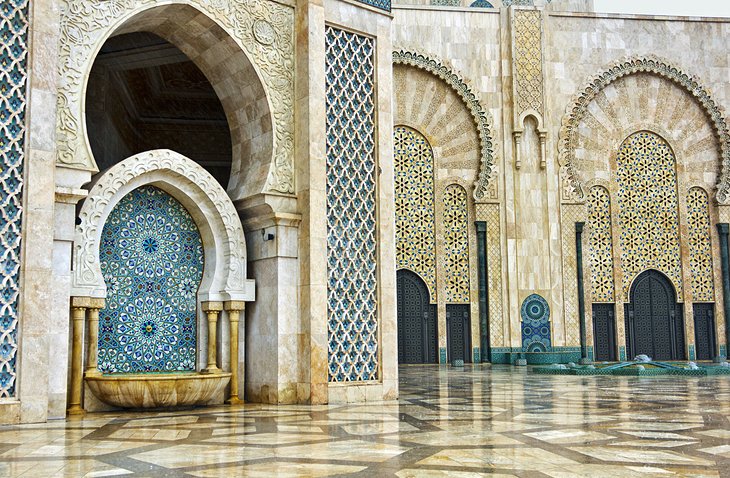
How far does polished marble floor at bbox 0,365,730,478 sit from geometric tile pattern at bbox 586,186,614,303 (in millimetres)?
6760

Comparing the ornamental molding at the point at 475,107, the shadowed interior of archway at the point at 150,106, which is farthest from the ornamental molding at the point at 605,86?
the shadowed interior of archway at the point at 150,106

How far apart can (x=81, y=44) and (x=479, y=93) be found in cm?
848

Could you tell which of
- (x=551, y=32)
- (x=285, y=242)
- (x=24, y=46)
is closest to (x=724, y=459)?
(x=285, y=242)

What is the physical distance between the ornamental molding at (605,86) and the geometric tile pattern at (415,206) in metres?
2.23

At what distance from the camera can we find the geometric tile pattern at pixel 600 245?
13.3 metres

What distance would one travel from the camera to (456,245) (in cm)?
1309

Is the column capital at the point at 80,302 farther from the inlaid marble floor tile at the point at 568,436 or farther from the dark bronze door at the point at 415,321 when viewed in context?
the dark bronze door at the point at 415,321

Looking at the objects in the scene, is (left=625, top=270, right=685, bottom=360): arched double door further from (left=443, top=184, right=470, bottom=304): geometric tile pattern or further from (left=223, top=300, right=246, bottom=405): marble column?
(left=223, top=300, right=246, bottom=405): marble column

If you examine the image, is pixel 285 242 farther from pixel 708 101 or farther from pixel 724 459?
pixel 708 101

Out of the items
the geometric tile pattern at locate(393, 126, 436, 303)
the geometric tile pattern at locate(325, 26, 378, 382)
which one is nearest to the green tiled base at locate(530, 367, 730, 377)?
the geometric tile pattern at locate(393, 126, 436, 303)

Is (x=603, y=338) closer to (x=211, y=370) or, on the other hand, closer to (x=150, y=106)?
(x=150, y=106)

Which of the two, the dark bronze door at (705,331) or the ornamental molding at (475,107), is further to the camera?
the dark bronze door at (705,331)

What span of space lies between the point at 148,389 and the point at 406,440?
2.37 metres

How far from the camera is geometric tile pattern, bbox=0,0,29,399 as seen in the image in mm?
5023
